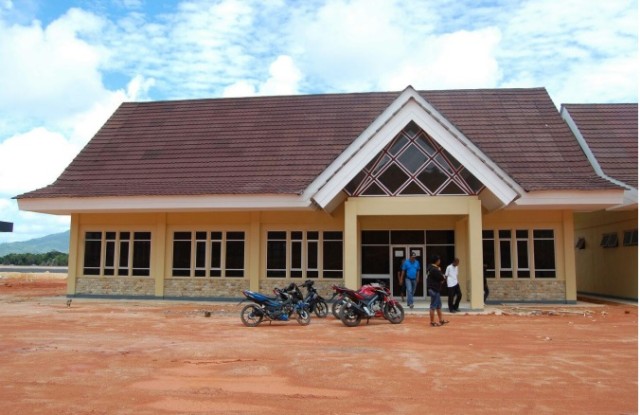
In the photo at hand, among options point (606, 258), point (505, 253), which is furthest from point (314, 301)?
point (606, 258)

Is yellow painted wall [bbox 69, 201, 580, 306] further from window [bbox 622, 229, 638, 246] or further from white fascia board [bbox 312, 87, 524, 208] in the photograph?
white fascia board [bbox 312, 87, 524, 208]

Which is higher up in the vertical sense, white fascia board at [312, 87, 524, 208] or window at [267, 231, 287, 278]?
white fascia board at [312, 87, 524, 208]

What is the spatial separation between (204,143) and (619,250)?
15.4 meters

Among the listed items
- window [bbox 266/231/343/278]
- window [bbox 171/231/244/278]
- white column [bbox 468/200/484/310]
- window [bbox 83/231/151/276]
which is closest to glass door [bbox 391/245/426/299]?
window [bbox 266/231/343/278]

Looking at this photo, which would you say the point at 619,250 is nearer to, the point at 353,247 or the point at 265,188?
the point at 353,247

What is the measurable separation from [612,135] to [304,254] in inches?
465

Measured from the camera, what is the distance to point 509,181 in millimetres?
15516

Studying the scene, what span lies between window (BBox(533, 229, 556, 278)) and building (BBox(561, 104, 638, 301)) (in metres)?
2.22

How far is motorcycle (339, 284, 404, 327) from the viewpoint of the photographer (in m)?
12.9

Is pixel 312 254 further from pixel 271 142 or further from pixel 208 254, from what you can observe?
pixel 271 142

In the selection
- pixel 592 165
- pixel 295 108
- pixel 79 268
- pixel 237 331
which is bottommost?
pixel 237 331

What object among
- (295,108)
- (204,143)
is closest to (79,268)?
(204,143)

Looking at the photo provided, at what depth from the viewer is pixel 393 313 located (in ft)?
44.5

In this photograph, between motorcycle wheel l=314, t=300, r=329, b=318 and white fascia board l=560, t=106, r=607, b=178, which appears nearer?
motorcycle wheel l=314, t=300, r=329, b=318
